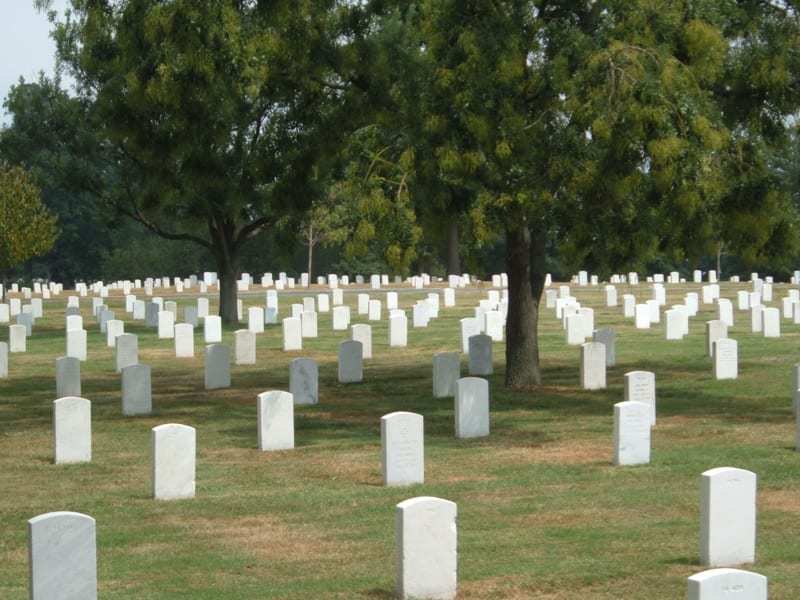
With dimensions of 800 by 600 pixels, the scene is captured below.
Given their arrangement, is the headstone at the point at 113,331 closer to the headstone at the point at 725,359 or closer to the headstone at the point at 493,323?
the headstone at the point at 493,323

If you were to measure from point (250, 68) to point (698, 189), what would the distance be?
5990 mm

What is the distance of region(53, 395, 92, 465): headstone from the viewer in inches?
679

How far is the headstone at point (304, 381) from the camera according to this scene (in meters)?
22.7

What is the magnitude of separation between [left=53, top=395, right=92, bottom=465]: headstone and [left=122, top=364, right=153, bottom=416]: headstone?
14.9 ft

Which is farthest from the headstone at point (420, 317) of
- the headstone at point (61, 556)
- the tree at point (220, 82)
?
the headstone at point (61, 556)

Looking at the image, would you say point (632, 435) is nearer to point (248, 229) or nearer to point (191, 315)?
point (191, 315)

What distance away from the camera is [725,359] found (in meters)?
25.9

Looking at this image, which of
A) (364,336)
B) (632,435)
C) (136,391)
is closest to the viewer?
(632,435)

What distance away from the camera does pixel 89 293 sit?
63438 millimetres

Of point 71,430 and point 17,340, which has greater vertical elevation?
point 17,340

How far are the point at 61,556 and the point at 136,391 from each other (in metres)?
12.3

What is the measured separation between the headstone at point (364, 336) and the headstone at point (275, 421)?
12.5m

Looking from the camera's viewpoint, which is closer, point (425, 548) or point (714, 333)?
point (425, 548)

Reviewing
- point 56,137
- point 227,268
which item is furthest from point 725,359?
point 56,137
